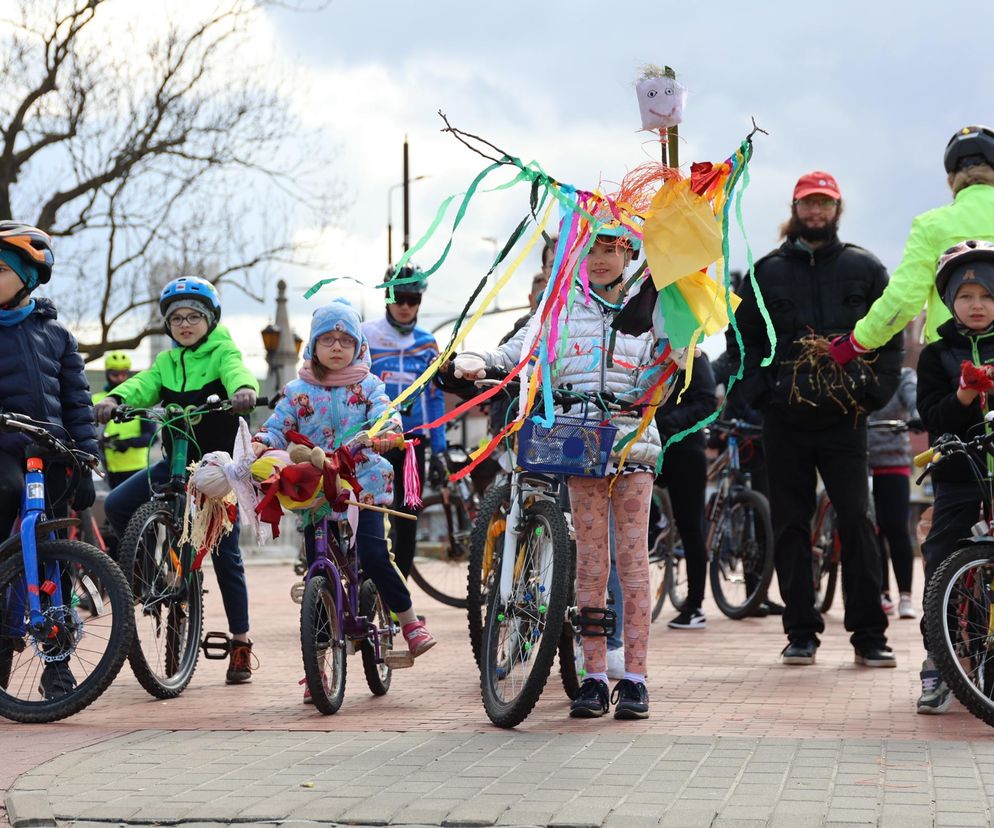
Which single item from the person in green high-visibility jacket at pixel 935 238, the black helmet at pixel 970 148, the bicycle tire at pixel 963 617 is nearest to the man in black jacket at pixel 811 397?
the person in green high-visibility jacket at pixel 935 238

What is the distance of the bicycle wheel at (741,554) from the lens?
1088cm

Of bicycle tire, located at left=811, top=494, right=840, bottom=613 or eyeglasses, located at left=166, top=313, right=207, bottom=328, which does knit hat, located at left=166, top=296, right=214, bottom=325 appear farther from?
bicycle tire, located at left=811, top=494, right=840, bottom=613

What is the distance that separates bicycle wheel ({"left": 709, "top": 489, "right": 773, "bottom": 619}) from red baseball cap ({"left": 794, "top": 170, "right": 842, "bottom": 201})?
10.9 feet

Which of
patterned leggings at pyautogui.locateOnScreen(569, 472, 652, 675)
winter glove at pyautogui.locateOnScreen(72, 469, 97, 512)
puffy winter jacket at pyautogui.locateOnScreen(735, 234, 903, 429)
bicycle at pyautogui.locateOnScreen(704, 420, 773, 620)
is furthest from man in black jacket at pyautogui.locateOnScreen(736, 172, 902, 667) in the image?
winter glove at pyautogui.locateOnScreen(72, 469, 97, 512)

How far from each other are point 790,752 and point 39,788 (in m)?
2.39

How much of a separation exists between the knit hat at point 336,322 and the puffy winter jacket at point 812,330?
2083 mm

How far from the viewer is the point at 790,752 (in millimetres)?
5234

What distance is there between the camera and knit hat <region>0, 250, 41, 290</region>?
689 cm

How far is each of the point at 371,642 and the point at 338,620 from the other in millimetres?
392

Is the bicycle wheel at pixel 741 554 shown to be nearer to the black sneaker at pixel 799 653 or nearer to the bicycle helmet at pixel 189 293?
the black sneaker at pixel 799 653

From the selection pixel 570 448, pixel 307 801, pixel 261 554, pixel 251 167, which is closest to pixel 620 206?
pixel 570 448

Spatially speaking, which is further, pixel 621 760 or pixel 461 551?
pixel 461 551

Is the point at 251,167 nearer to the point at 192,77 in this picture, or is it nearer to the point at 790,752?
the point at 192,77

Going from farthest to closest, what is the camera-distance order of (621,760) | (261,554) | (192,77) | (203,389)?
(192,77) < (261,554) < (203,389) < (621,760)
